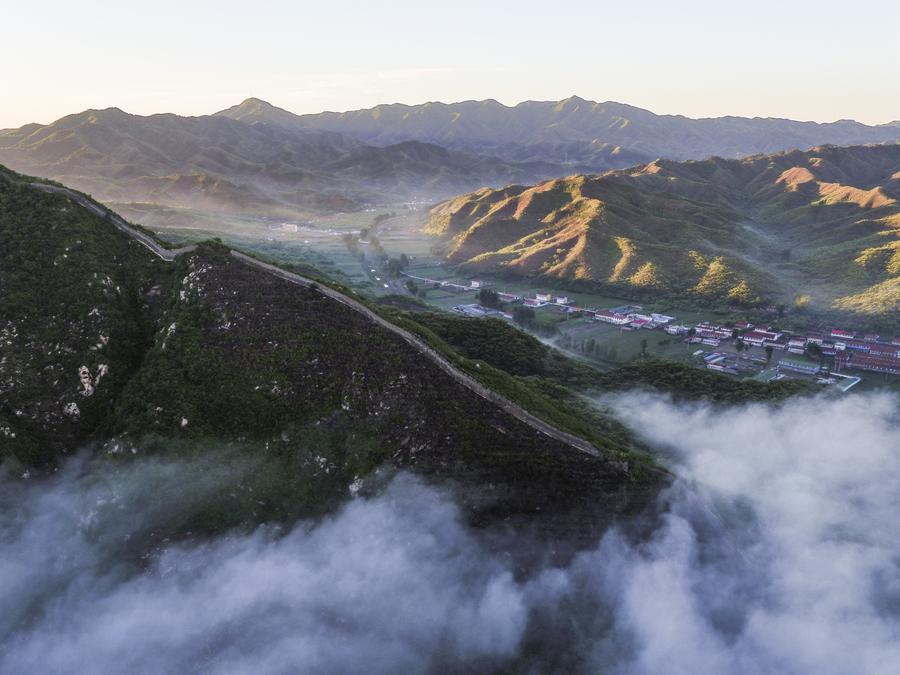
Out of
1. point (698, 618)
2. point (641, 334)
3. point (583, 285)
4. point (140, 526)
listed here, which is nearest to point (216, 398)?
point (140, 526)

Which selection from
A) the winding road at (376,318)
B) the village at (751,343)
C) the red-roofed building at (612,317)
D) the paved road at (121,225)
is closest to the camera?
the winding road at (376,318)

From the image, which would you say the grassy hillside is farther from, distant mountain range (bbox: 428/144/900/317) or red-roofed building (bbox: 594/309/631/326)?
distant mountain range (bbox: 428/144/900/317)

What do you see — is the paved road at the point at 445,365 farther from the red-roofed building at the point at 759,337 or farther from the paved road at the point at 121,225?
the red-roofed building at the point at 759,337

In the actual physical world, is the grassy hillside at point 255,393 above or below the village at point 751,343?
above

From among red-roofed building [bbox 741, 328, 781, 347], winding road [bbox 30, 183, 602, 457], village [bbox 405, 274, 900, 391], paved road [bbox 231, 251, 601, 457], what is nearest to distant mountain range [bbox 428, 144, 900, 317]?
village [bbox 405, 274, 900, 391]

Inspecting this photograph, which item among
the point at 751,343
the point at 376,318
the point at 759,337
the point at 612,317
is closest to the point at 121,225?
the point at 376,318

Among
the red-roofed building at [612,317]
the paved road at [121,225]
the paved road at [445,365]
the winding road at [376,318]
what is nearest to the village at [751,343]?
the red-roofed building at [612,317]

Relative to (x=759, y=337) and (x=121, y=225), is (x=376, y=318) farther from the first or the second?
(x=759, y=337)
